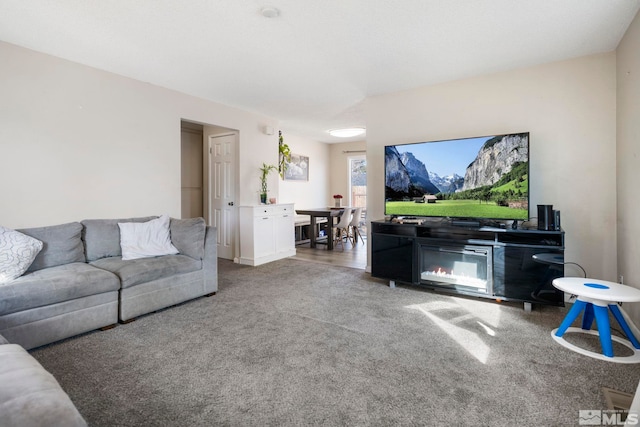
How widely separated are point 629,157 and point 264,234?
4.32 m

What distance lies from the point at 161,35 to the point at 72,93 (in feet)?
4.32

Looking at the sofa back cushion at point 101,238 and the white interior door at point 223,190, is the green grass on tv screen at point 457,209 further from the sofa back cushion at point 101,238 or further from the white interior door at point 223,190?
the sofa back cushion at point 101,238

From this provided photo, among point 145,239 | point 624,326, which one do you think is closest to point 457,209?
point 624,326

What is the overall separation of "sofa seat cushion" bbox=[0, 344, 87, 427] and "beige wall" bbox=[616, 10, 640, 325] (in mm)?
3492

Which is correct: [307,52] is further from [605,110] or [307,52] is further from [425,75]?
[605,110]

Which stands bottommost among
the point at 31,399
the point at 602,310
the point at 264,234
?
the point at 602,310

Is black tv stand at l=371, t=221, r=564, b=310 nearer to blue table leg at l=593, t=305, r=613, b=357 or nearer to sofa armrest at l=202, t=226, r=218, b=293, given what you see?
blue table leg at l=593, t=305, r=613, b=357

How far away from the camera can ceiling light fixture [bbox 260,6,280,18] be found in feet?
7.73

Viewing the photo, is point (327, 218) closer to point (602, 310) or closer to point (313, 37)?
point (313, 37)

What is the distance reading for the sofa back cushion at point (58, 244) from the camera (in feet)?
9.00

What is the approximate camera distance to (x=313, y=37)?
2.79 metres

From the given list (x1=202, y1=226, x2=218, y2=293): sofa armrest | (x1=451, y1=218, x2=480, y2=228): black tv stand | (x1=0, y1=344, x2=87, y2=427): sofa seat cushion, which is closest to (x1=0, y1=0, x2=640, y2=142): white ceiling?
(x1=451, y1=218, x2=480, y2=228): black tv stand

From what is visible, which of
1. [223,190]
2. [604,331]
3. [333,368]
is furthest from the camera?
[223,190]

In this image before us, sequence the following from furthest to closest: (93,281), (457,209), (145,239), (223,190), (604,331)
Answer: (223,190) < (457,209) < (145,239) < (93,281) < (604,331)
